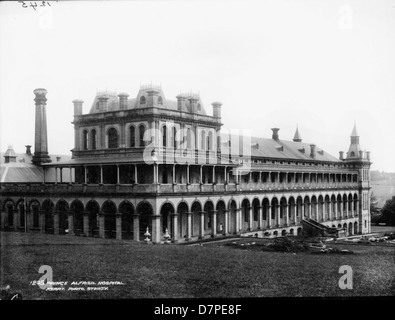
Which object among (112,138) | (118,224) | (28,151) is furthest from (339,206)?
(28,151)

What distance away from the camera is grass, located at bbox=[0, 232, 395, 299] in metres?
18.0

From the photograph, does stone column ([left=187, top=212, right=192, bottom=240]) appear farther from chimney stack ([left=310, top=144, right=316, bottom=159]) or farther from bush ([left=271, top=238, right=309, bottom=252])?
chimney stack ([left=310, top=144, right=316, bottom=159])

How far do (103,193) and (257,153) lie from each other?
75.4 feet

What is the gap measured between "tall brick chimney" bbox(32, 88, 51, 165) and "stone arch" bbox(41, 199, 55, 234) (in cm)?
1080

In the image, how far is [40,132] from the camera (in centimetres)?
5719

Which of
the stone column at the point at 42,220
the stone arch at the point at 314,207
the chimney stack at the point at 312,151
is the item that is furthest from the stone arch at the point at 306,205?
the stone column at the point at 42,220

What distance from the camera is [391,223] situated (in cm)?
7288

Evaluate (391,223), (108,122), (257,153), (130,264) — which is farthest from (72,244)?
(391,223)

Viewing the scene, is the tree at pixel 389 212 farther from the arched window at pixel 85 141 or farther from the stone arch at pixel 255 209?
the arched window at pixel 85 141

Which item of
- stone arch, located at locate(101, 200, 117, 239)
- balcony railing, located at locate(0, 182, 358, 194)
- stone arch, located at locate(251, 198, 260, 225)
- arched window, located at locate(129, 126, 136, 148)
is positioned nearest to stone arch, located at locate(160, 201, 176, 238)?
balcony railing, located at locate(0, 182, 358, 194)

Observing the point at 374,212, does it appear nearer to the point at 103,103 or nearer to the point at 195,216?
the point at 195,216

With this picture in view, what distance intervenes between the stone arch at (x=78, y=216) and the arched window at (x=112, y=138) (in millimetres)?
5729

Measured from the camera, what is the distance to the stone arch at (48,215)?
45875 millimetres
